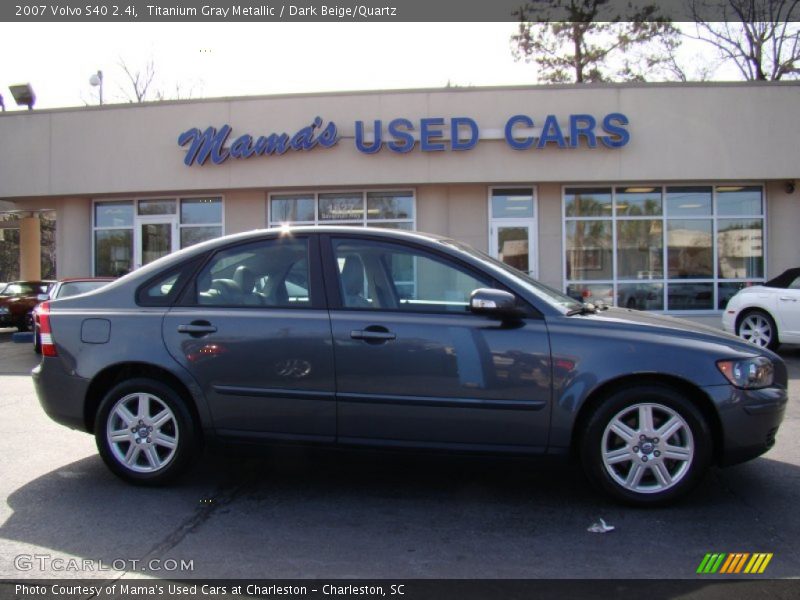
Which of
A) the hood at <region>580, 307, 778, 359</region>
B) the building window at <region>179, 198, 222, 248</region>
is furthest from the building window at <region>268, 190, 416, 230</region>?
the hood at <region>580, 307, 778, 359</region>

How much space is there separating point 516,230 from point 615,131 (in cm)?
287

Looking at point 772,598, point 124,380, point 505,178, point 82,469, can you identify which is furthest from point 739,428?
point 505,178

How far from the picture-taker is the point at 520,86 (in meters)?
14.3

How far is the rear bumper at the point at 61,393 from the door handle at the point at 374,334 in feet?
5.93

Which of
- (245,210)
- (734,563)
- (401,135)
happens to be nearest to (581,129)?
(401,135)

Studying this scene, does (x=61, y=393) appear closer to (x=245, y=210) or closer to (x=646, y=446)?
(x=646, y=446)

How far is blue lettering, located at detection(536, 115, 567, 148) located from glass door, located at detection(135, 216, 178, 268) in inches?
341

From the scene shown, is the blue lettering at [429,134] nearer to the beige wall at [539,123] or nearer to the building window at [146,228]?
the beige wall at [539,123]

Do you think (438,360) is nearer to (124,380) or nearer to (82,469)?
(124,380)

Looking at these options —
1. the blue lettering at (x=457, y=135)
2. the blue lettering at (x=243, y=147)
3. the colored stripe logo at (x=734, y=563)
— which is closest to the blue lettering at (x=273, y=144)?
the blue lettering at (x=243, y=147)

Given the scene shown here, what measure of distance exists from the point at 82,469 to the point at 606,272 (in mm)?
12406

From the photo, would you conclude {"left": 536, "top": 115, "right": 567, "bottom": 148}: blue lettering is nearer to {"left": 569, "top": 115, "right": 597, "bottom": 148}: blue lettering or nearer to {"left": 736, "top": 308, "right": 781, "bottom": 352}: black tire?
{"left": 569, "top": 115, "right": 597, "bottom": 148}: blue lettering

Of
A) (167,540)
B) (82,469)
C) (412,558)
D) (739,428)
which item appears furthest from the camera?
(82,469)

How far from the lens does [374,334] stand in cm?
402
